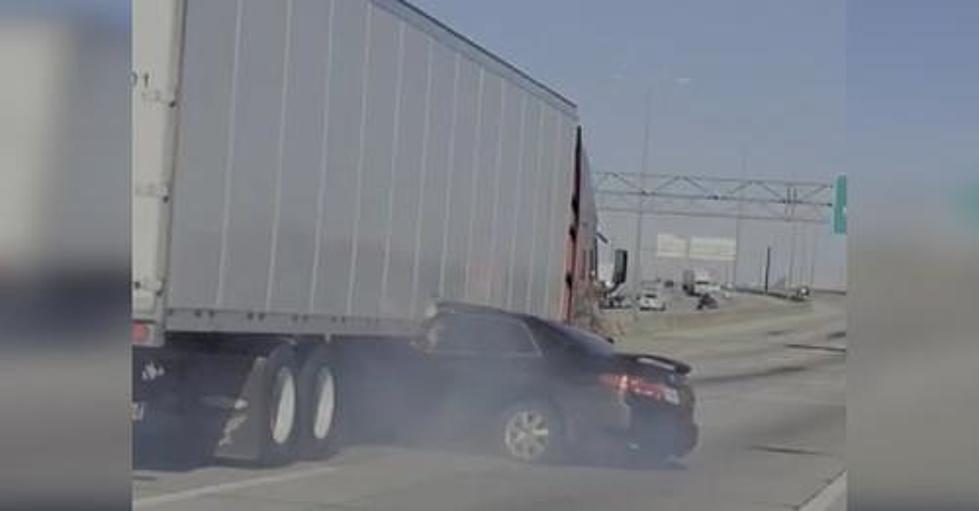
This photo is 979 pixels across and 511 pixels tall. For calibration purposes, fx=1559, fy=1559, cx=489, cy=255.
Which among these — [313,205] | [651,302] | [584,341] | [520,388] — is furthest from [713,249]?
[313,205]

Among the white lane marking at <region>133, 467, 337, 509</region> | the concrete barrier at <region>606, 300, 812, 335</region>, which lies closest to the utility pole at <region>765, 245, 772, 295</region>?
the concrete barrier at <region>606, 300, 812, 335</region>

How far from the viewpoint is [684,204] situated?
4.63 m

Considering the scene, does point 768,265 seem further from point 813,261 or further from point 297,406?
point 297,406

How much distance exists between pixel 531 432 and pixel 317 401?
1.76 metres

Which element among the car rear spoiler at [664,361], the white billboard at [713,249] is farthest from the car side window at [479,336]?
the white billboard at [713,249]

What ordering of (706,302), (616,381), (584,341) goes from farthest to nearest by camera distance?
1. (584,341)
2. (616,381)
3. (706,302)

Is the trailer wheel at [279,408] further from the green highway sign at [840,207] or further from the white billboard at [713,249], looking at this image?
the green highway sign at [840,207]

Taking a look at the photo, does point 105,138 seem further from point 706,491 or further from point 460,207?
point 706,491

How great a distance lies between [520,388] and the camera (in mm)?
6387

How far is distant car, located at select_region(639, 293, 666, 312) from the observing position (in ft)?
21.3

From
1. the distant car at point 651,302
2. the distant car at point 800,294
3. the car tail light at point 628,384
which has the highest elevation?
the distant car at point 800,294

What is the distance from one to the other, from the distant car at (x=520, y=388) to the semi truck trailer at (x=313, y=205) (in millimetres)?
222

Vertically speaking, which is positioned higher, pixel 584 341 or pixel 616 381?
pixel 584 341

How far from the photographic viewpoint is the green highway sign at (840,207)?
2.48 meters
